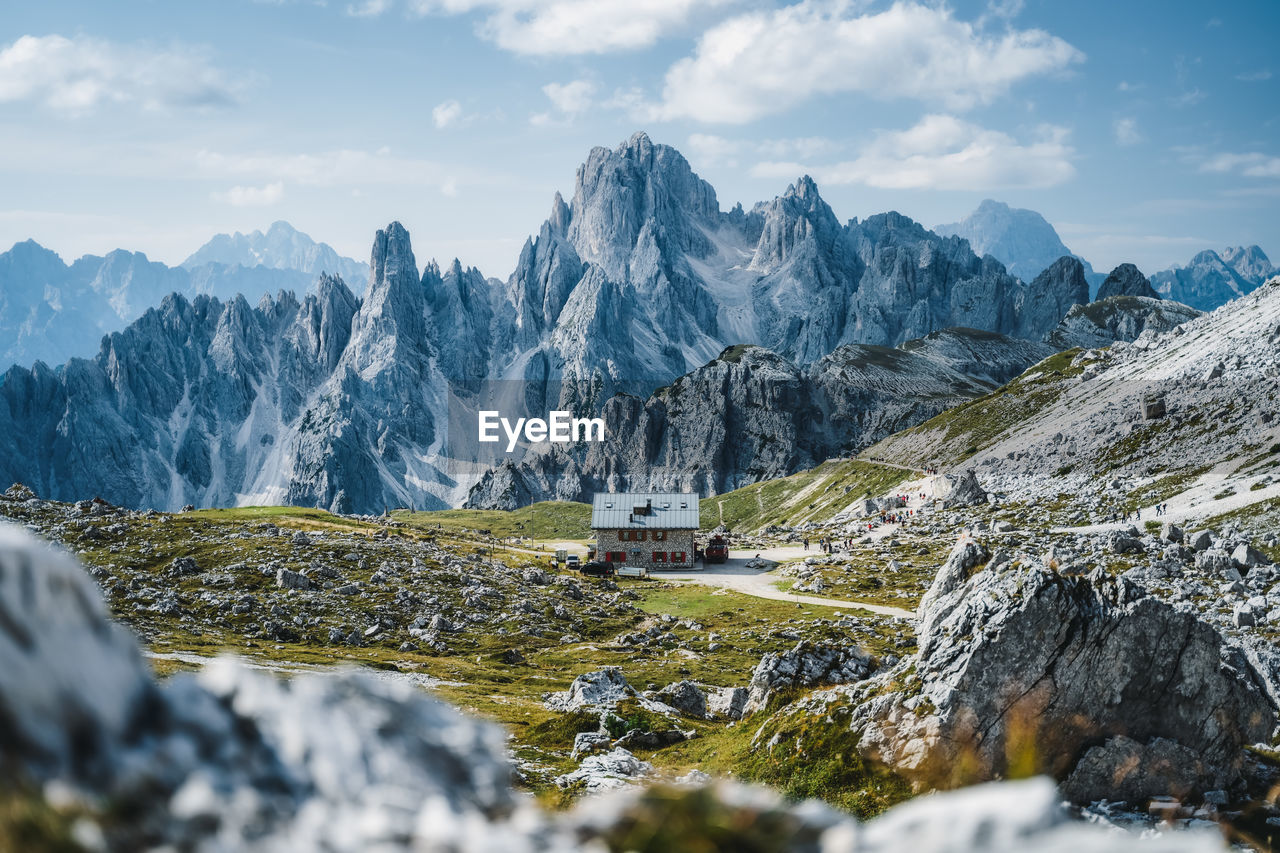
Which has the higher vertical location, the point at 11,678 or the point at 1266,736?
the point at 11,678

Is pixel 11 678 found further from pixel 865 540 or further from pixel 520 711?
pixel 865 540

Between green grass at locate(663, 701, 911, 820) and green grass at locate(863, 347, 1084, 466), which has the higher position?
green grass at locate(863, 347, 1084, 466)

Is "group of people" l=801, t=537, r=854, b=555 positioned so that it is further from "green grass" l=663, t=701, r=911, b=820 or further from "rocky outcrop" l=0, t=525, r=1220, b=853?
"rocky outcrop" l=0, t=525, r=1220, b=853

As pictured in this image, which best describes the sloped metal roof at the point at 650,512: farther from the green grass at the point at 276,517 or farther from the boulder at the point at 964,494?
the boulder at the point at 964,494

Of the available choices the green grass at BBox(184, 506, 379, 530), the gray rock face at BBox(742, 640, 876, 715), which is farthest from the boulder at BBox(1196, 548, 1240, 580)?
the green grass at BBox(184, 506, 379, 530)

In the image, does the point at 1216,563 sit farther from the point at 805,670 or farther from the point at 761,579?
the point at 761,579

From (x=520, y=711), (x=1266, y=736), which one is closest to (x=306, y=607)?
(x=520, y=711)
